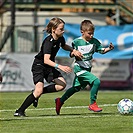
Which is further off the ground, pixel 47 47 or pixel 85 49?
pixel 47 47

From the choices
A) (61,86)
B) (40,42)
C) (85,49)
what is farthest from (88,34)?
(40,42)

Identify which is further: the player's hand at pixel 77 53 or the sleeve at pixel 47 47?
the player's hand at pixel 77 53

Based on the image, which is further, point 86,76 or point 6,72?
point 6,72

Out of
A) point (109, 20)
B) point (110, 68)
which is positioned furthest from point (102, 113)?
point (109, 20)

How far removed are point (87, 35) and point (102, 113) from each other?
1.50m

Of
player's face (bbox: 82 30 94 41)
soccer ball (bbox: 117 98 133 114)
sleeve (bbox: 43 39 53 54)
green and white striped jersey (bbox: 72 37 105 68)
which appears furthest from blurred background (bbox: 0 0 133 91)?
soccer ball (bbox: 117 98 133 114)

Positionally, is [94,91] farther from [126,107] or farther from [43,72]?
[43,72]

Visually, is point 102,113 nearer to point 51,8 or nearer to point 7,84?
point 7,84

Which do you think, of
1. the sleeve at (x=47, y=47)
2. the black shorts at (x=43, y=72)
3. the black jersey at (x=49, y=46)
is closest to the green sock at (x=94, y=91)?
the black shorts at (x=43, y=72)

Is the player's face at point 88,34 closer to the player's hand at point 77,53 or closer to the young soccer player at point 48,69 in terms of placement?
the player's hand at point 77,53

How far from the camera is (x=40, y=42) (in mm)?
25750

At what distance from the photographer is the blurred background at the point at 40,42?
23.5 metres

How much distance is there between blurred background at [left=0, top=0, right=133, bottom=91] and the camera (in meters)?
23.5

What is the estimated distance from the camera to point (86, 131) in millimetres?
8703
